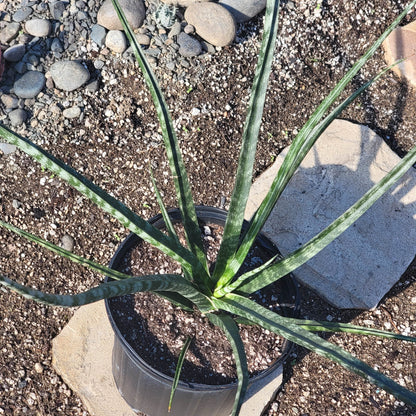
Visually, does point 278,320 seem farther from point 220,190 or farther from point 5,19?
point 5,19

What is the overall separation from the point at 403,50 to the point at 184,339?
163 centimetres

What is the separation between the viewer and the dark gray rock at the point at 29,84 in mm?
2002

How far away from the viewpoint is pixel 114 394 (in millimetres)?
1680

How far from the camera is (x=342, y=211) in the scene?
1939 mm

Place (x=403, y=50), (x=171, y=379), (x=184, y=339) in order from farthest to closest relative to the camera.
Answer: (x=403, y=50), (x=184, y=339), (x=171, y=379)

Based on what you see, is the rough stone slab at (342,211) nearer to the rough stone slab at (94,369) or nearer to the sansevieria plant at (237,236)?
the rough stone slab at (94,369)

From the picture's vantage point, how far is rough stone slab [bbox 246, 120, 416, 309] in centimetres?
185

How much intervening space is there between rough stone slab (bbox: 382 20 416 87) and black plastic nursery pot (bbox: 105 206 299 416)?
4.10 feet

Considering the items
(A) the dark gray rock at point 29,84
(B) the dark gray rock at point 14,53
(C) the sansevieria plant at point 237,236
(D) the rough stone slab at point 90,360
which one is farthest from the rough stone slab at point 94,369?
(B) the dark gray rock at point 14,53

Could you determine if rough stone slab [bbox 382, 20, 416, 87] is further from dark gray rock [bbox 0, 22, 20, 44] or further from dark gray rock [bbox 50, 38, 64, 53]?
dark gray rock [bbox 0, 22, 20, 44]

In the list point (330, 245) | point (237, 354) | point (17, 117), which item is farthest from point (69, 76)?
point (237, 354)

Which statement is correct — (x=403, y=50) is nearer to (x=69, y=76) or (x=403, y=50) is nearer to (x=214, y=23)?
(x=214, y=23)

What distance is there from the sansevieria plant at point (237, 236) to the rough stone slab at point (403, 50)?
1.32 m

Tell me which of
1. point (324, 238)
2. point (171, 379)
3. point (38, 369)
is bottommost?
point (38, 369)
